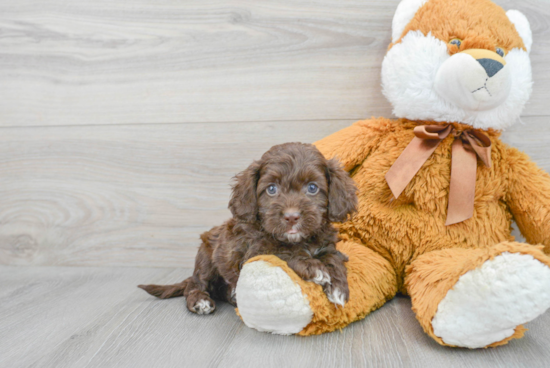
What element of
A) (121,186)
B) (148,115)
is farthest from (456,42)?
(121,186)

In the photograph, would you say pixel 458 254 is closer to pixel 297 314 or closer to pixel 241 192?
pixel 297 314

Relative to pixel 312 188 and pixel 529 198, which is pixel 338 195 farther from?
pixel 529 198

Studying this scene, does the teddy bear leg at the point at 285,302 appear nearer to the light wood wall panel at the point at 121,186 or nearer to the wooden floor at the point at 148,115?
the wooden floor at the point at 148,115

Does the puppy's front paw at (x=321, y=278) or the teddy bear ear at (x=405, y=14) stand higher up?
the teddy bear ear at (x=405, y=14)

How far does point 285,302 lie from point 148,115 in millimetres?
1312

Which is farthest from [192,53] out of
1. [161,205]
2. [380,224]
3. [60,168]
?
[380,224]

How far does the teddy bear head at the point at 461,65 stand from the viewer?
4.75ft

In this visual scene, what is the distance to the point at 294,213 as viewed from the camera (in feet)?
4.19

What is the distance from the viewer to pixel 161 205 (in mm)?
2207

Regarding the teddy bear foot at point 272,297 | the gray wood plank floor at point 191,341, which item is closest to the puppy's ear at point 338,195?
the teddy bear foot at point 272,297

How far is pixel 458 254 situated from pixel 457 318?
13.1 inches

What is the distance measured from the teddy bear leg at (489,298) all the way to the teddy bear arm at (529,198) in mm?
384

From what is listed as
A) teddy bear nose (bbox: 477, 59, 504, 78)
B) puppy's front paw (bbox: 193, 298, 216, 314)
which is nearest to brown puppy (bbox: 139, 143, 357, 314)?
puppy's front paw (bbox: 193, 298, 216, 314)

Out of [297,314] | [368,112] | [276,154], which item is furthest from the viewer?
[368,112]
